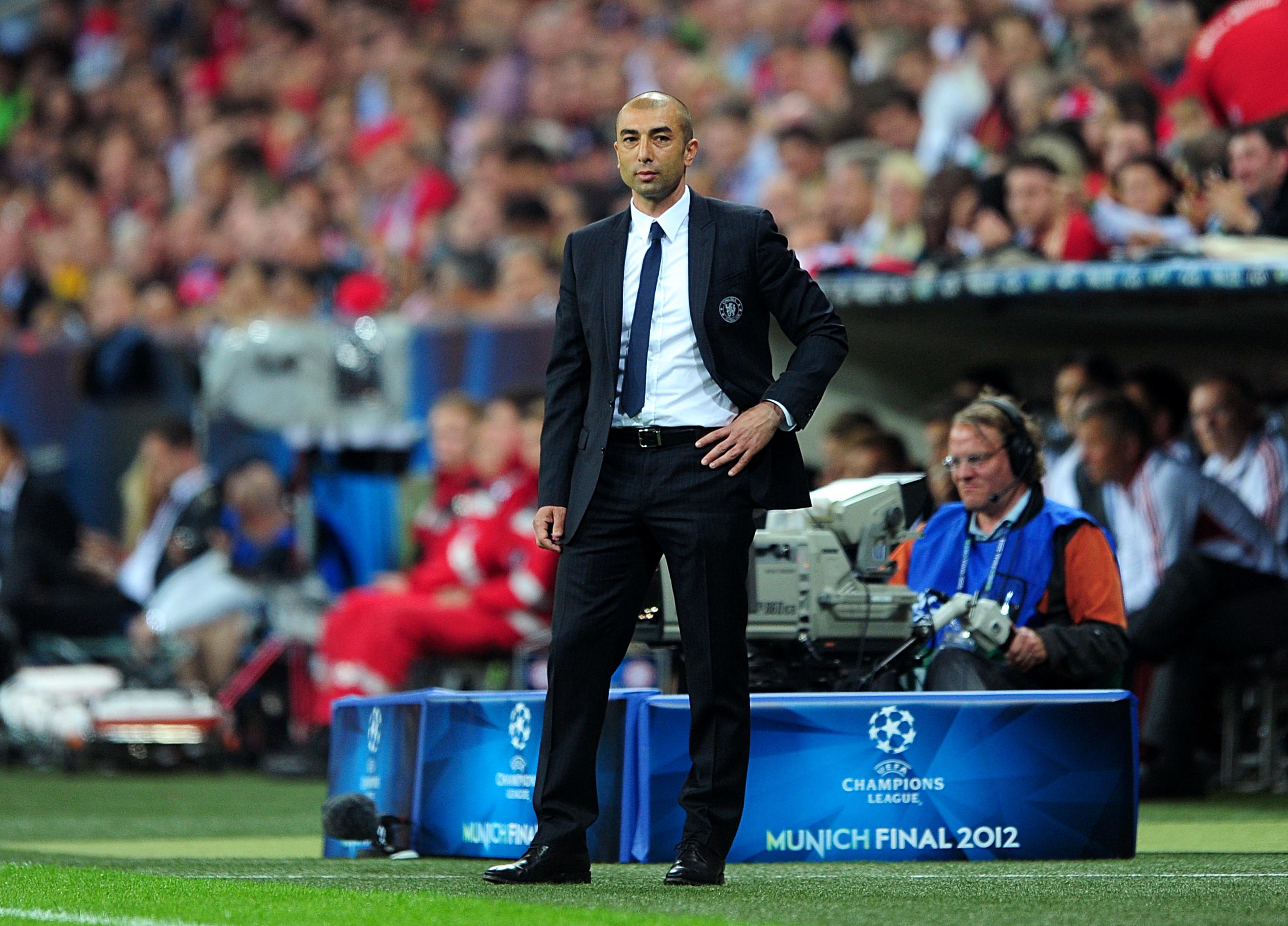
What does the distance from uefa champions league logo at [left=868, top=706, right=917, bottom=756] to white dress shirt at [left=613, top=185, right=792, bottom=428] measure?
1.26 meters

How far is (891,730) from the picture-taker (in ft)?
19.5

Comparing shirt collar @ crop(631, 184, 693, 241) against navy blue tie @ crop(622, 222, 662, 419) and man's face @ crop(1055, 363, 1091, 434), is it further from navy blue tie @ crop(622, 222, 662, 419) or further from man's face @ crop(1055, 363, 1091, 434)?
man's face @ crop(1055, 363, 1091, 434)

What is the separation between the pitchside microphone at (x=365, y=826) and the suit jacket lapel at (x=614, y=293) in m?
1.80

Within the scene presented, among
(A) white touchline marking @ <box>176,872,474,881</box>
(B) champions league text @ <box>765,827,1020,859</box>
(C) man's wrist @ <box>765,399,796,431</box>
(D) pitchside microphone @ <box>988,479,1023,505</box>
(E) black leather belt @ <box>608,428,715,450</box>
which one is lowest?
(A) white touchline marking @ <box>176,872,474,881</box>

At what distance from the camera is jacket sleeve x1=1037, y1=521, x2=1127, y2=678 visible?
6391mm

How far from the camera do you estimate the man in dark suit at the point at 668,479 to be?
5.02 meters

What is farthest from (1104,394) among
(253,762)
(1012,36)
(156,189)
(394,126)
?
(156,189)

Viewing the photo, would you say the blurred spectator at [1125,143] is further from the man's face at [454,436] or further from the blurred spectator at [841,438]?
the man's face at [454,436]

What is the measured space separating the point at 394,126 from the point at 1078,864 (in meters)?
11.9

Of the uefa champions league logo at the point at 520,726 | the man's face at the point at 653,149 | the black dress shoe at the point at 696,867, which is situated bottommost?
the black dress shoe at the point at 696,867

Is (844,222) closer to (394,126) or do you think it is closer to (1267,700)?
(1267,700)

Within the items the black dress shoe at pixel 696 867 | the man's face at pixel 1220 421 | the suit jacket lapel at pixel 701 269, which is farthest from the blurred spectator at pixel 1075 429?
the black dress shoe at pixel 696 867

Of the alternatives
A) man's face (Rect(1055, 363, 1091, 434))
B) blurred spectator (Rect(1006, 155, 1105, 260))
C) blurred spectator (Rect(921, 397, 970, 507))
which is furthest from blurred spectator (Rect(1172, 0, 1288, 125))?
blurred spectator (Rect(921, 397, 970, 507))

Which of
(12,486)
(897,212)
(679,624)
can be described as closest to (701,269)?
(679,624)
